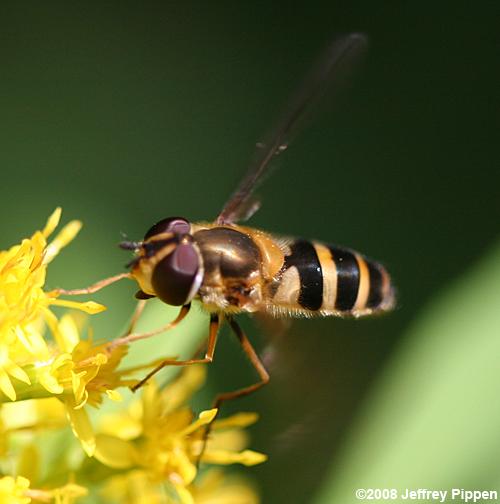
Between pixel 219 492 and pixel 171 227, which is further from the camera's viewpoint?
pixel 219 492

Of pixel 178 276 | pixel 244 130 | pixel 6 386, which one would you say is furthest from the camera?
pixel 244 130

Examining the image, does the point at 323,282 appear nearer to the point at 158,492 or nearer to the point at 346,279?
the point at 346,279

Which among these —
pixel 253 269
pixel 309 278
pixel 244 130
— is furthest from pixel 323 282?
pixel 244 130

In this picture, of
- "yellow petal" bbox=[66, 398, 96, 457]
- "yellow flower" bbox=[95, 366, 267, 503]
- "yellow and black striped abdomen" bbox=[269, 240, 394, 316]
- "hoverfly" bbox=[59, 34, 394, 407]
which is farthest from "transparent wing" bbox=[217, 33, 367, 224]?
"yellow petal" bbox=[66, 398, 96, 457]

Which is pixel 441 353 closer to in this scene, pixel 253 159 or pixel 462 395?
pixel 462 395

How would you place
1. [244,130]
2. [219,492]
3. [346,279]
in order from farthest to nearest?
1. [244,130]
2. [219,492]
3. [346,279]

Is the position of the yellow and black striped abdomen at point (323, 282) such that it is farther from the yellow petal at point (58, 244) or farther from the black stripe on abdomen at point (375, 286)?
the yellow petal at point (58, 244)
